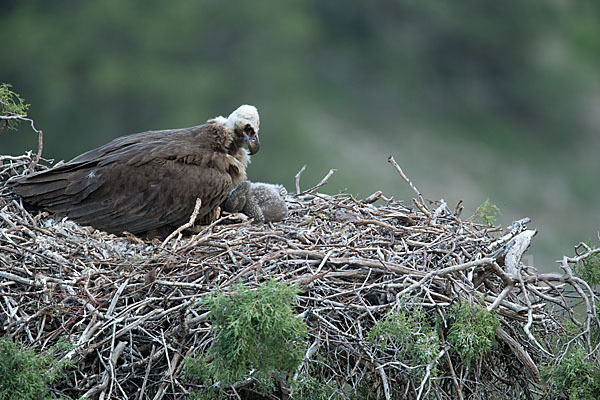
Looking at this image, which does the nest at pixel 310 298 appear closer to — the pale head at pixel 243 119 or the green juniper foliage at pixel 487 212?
the green juniper foliage at pixel 487 212

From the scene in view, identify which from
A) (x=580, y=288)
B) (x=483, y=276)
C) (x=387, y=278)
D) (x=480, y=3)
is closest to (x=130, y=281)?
(x=387, y=278)

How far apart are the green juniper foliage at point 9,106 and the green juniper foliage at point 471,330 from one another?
3031 millimetres

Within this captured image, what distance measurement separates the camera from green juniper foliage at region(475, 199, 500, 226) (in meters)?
4.63

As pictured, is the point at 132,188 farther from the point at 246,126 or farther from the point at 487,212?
the point at 487,212

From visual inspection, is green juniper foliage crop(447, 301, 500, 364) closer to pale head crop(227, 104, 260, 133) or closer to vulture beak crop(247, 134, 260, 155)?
vulture beak crop(247, 134, 260, 155)

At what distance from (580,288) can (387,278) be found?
0.93 metres

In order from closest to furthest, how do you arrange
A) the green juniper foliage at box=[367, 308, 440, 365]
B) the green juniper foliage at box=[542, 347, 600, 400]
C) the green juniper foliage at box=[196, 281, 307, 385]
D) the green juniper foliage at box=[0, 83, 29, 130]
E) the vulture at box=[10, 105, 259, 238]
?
the green juniper foliage at box=[196, 281, 307, 385], the green juniper foliage at box=[367, 308, 440, 365], the green juniper foliage at box=[542, 347, 600, 400], the vulture at box=[10, 105, 259, 238], the green juniper foliage at box=[0, 83, 29, 130]

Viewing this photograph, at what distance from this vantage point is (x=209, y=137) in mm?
4914

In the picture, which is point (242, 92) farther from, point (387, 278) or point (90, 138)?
point (387, 278)

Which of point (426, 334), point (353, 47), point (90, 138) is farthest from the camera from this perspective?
point (353, 47)

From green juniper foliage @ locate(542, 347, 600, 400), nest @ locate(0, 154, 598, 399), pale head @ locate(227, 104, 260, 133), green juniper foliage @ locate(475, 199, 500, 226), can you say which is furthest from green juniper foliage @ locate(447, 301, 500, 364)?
pale head @ locate(227, 104, 260, 133)

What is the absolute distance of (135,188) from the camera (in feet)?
15.2

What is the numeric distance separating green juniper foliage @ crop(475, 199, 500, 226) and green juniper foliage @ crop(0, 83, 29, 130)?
9.51 feet

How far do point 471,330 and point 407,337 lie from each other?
12.6 inches
